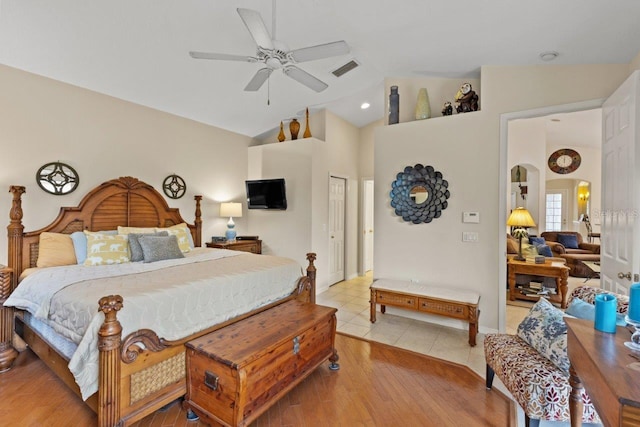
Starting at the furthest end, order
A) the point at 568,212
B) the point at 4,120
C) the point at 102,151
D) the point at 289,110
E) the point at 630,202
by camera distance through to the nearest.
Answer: the point at 568,212 < the point at 289,110 < the point at 102,151 < the point at 4,120 < the point at 630,202

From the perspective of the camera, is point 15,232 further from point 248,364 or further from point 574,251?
point 574,251

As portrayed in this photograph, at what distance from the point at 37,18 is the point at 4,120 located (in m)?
1.20

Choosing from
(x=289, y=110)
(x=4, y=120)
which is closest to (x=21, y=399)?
(x=4, y=120)

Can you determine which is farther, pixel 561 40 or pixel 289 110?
pixel 289 110

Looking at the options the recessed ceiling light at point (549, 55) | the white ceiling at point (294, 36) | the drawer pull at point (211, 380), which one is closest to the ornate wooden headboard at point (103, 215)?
the white ceiling at point (294, 36)

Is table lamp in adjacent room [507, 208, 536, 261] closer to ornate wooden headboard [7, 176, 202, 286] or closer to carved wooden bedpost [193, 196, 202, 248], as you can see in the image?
carved wooden bedpost [193, 196, 202, 248]

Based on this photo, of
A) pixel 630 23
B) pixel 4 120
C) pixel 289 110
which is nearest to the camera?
pixel 630 23

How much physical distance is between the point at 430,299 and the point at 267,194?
3.17 m

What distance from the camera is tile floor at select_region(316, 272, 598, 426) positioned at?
2.97m

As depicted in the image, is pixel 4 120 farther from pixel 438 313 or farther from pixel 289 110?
pixel 438 313

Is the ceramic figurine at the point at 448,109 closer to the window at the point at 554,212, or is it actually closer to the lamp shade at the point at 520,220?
the lamp shade at the point at 520,220

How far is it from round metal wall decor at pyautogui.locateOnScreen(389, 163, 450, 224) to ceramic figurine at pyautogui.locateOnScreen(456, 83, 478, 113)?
0.81 m

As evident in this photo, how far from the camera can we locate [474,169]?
3.51 m

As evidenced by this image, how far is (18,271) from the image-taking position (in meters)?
3.05
